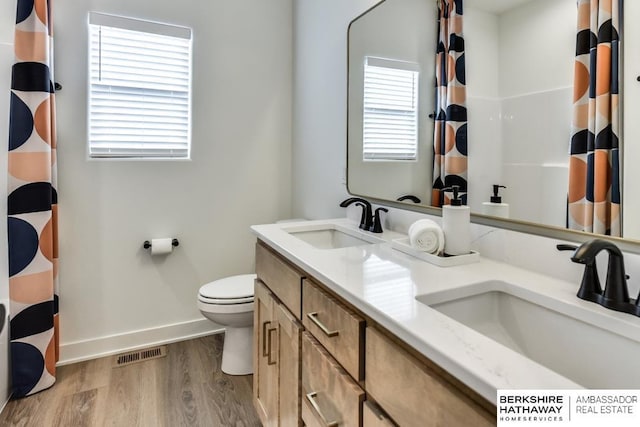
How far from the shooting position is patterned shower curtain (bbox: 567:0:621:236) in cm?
89

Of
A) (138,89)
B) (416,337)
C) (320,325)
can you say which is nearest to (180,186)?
(138,89)

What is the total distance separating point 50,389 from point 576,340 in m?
2.42

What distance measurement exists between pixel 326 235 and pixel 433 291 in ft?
3.25

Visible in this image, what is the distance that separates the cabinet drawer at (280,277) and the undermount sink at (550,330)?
0.48 meters

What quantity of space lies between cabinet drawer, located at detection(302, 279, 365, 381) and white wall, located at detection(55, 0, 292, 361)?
1.61 meters

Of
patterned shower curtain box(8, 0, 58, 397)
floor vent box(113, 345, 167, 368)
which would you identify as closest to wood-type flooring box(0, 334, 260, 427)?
floor vent box(113, 345, 167, 368)

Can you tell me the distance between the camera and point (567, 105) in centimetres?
98

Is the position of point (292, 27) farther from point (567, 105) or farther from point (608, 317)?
point (608, 317)

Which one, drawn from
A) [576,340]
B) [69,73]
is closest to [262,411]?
[576,340]

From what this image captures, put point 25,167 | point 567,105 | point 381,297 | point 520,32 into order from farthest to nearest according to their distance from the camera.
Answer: point 25,167 → point 520,32 → point 567,105 → point 381,297

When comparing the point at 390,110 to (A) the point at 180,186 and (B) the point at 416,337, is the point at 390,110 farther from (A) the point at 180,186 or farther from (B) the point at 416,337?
(A) the point at 180,186

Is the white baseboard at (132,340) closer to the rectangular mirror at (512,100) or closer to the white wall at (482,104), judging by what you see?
the rectangular mirror at (512,100)

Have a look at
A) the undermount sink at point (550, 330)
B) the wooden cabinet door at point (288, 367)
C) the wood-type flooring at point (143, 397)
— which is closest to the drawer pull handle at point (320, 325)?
the wooden cabinet door at point (288, 367)

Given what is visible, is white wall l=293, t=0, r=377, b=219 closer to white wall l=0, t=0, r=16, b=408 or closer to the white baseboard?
the white baseboard
